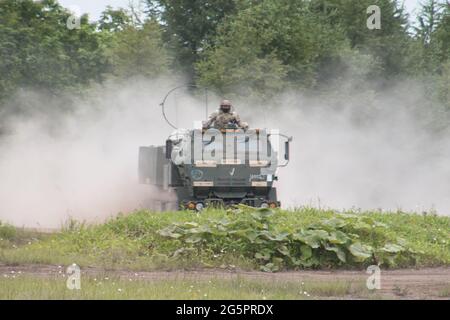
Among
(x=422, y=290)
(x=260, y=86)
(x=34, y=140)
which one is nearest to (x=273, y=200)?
(x=422, y=290)

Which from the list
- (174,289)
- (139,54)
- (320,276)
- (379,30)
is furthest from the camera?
(379,30)

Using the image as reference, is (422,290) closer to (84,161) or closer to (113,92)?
(84,161)

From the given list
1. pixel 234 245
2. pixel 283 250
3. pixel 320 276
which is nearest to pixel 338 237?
pixel 283 250

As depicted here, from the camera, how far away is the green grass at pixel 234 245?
58.1 feet

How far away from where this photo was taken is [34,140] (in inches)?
1489

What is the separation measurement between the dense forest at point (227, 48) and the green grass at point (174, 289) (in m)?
27.1

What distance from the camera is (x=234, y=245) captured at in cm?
1814

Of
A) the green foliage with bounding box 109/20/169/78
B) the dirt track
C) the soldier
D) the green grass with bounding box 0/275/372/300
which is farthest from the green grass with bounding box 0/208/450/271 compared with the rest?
the green foliage with bounding box 109/20/169/78

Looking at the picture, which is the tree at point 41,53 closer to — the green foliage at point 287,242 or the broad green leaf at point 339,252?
the green foliage at point 287,242

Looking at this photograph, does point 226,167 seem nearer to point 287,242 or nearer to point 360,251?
point 287,242

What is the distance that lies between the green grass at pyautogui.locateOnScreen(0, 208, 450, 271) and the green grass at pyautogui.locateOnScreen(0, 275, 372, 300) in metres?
2.24

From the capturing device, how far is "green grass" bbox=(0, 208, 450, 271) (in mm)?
17703

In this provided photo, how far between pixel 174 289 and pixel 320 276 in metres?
3.82

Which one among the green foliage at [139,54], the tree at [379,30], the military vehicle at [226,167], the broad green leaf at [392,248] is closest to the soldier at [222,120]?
the military vehicle at [226,167]
